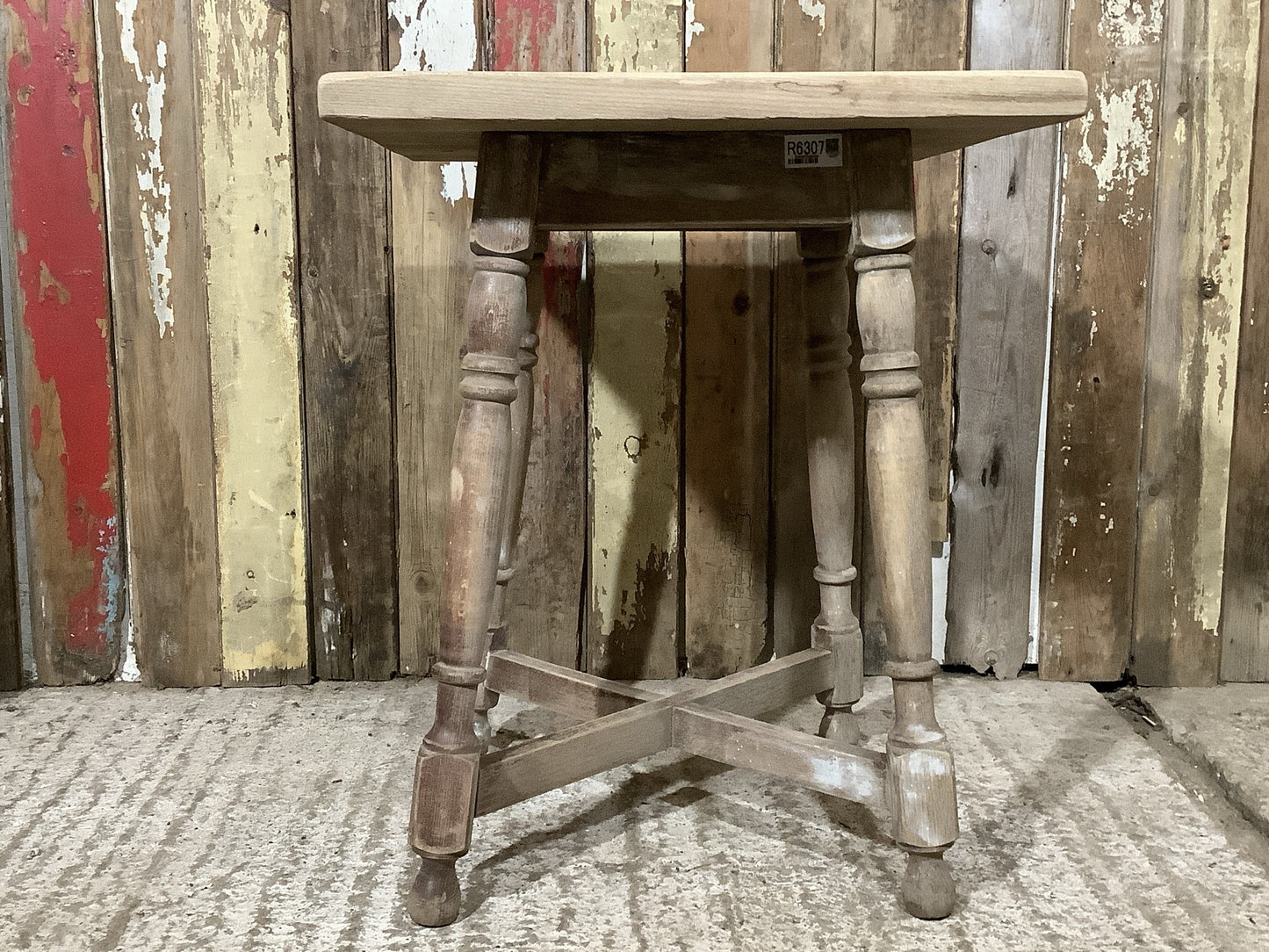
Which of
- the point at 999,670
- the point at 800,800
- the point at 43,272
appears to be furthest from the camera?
the point at 999,670

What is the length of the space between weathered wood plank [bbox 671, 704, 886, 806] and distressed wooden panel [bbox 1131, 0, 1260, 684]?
840 millimetres

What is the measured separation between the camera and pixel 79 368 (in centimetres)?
167

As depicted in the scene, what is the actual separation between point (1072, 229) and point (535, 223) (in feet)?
3.24

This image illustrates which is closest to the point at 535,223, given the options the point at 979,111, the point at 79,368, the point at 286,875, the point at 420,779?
the point at 979,111

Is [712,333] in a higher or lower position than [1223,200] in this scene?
lower

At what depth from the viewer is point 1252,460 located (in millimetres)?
1718

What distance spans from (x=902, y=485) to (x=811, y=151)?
35 centimetres

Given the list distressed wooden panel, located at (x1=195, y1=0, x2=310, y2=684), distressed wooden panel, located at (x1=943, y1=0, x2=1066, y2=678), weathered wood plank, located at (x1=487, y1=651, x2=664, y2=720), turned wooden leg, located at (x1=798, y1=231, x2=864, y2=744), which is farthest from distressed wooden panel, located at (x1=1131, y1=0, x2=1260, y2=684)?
distressed wooden panel, located at (x1=195, y1=0, x2=310, y2=684)

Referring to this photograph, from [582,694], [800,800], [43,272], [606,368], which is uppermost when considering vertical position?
[43,272]

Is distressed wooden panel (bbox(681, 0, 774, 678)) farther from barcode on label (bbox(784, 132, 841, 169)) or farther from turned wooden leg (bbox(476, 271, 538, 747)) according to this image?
barcode on label (bbox(784, 132, 841, 169))

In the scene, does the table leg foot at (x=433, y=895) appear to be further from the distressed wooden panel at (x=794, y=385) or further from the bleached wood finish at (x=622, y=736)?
the distressed wooden panel at (x=794, y=385)

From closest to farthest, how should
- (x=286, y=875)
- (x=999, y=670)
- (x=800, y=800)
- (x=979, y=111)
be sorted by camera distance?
(x=979, y=111) → (x=286, y=875) → (x=800, y=800) → (x=999, y=670)

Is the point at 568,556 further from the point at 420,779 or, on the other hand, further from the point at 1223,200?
the point at 1223,200

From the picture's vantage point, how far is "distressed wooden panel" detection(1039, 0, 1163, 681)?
5.40ft
